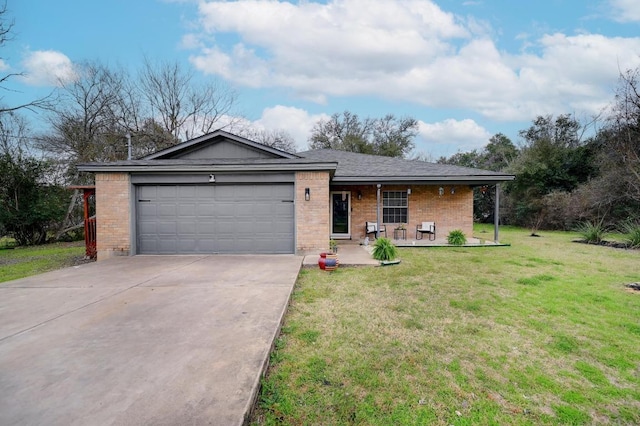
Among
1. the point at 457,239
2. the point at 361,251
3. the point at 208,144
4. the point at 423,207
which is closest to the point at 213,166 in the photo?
the point at 208,144

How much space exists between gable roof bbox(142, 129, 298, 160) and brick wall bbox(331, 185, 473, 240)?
3.94 m

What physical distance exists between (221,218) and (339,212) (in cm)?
543

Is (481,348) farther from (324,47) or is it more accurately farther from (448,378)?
(324,47)

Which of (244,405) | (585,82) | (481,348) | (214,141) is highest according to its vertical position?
(585,82)

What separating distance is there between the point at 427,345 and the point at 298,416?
1.76m

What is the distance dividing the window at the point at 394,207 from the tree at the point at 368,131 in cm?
1966

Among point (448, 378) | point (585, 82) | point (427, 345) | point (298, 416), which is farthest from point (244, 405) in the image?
point (585, 82)

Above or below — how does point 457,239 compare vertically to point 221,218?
below

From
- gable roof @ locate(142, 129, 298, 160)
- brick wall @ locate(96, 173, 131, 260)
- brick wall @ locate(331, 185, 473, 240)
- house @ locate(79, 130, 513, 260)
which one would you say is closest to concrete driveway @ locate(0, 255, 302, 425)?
brick wall @ locate(96, 173, 131, 260)

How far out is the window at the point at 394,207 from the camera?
41.9 ft

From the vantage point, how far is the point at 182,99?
22219 mm

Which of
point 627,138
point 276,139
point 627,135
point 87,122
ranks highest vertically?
point 276,139

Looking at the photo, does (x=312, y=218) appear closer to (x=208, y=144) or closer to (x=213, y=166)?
(x=213, y=166)

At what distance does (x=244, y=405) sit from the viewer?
83.1 inches
